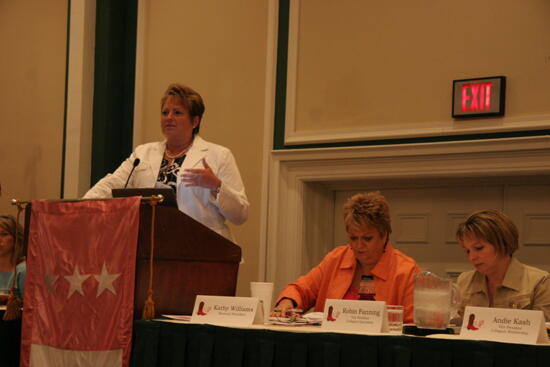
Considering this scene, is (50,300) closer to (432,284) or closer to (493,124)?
(432,284)

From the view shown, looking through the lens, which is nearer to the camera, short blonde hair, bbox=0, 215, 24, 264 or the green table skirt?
the green table skirt

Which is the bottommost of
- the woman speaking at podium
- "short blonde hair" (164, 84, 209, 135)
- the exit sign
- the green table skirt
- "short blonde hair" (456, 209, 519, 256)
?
the green table skirt

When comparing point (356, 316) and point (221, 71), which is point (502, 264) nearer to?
point (356, 316)

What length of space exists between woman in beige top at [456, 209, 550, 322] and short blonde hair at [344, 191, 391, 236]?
0.32 meters

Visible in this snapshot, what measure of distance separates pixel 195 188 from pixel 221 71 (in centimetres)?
200

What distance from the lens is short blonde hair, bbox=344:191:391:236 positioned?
306 cm

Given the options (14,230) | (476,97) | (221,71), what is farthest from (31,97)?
(476,97)

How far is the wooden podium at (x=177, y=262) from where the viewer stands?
110 inches

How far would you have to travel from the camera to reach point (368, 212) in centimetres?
306

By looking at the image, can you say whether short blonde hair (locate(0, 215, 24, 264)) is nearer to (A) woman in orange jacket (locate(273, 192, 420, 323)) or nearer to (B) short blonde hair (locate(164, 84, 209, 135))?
(B) short blonde hair (locate(164, 84, 209, 135))

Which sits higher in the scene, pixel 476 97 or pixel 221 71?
pixel 221 71

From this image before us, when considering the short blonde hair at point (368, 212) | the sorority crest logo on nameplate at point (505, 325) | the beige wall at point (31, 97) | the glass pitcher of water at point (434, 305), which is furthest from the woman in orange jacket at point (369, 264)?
the beige wall at point (31, 97)

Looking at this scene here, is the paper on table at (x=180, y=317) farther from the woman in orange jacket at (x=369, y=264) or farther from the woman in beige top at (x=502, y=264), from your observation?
the woman in beige top at (x=502, y=264)

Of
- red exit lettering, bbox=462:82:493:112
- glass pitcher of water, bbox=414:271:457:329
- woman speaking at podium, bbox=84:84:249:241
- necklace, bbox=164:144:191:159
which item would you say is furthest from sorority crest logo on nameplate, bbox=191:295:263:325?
red exit lettering, bbox=462:82:493:112
